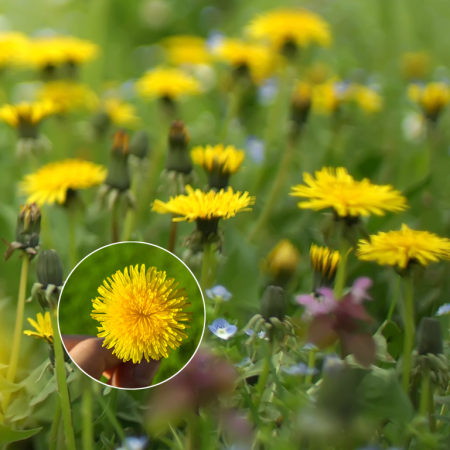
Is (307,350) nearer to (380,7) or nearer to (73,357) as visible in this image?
(73,357)

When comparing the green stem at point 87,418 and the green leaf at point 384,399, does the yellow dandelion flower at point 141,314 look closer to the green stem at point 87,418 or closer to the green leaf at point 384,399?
the green stem at point 87,418

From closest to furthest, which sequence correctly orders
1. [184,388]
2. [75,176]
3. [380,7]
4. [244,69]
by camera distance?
[184,388], [75,176], [244,69], [380,7]

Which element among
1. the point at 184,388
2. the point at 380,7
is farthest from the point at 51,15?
the point at 184,388

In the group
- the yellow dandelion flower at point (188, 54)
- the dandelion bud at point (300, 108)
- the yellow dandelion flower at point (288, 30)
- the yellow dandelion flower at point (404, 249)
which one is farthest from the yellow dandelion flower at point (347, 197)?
the yellow dandelion flower at point (188, 54)

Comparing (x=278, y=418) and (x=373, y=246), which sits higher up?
(x=373, y=246)

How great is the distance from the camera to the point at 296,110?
2.74 feet

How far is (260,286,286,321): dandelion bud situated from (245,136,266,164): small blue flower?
0.55m

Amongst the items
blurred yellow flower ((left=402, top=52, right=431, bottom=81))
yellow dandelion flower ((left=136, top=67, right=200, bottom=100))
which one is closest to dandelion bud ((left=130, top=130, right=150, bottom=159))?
yellow dandelion flower ((left=136, top=67, right=200, bottom=100))

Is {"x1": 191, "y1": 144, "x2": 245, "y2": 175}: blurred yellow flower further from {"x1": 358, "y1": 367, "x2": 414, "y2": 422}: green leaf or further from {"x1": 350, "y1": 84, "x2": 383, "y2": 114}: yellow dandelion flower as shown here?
{"x1": 350, "y1": 84, "x2": 383, "y2": 114}: yellow dandelion flower

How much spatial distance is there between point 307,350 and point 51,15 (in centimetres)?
154

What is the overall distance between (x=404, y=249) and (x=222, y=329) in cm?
17

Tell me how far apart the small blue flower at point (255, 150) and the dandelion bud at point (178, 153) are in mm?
349

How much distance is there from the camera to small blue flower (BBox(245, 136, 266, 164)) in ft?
3.28

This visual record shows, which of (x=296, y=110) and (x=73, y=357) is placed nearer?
(x=73, y=357)
